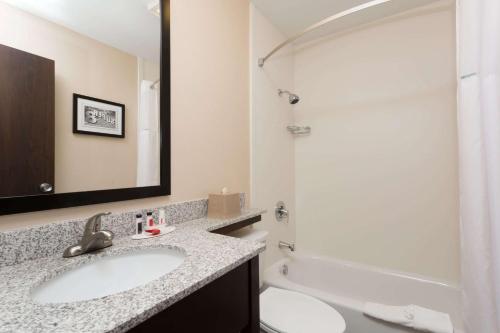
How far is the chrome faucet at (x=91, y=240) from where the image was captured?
2.28ft

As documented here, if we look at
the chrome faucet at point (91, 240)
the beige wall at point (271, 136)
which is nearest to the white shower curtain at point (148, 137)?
the chrome faucet at point (91, 240)

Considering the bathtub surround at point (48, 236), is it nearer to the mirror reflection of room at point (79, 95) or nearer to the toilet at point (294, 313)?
the mirror reflection of room at point (79, 95)

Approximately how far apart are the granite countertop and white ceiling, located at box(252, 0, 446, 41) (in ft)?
5.51

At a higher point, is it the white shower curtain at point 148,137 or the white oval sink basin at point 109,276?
the white shower curtain at point 148,137

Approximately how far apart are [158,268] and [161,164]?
0.45m

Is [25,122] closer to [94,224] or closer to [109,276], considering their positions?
[94,224]

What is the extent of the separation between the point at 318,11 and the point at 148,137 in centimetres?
159

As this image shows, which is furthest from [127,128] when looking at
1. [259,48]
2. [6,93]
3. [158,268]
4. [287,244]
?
[287,244]

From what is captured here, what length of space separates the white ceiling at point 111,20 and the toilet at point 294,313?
41.3 inches

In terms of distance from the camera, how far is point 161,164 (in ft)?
3.41

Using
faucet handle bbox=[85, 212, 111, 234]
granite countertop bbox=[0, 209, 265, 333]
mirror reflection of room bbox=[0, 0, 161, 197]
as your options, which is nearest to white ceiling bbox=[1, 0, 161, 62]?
mirror reflection of room bbox=[0, 0, 161, 197]

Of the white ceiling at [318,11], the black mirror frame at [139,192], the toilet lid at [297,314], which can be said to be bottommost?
the toilet lid at [297,314]

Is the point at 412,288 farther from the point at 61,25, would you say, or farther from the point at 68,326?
A: the point at 61,25

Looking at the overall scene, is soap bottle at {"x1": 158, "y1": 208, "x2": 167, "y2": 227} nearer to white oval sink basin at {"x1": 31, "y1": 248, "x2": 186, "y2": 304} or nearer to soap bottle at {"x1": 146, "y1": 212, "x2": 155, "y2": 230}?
soap bottle at {"x1": 146, "y1": 212, "x2": 155, "y2": 230}
